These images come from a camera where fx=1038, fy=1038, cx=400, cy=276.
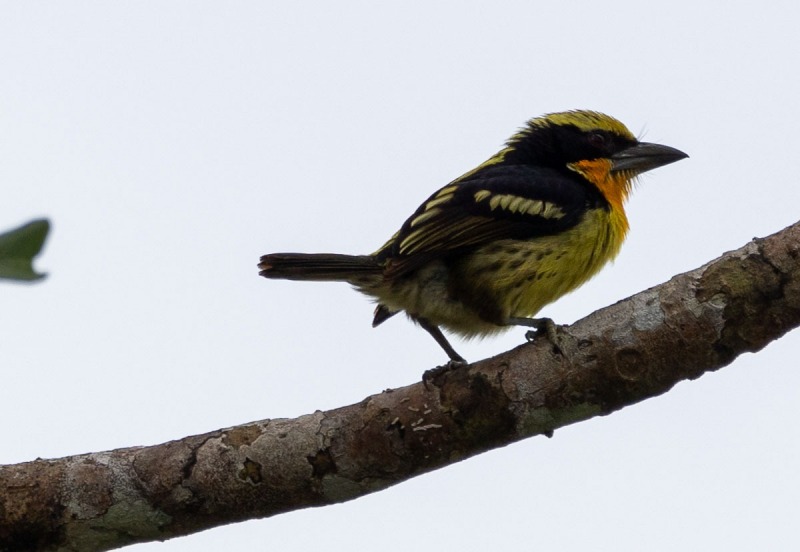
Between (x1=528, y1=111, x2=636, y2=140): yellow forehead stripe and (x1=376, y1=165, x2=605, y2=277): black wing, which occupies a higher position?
(x1=528, y1=111, x2=636, y2=140): yellow forehead stripe

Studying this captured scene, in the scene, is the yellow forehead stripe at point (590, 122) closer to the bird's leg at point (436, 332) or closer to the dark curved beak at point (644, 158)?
the dark curved beak at point (644, 158)

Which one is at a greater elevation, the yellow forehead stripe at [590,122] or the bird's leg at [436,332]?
the yellow forehead stripe at [590,122]

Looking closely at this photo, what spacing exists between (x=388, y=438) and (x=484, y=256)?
151cm

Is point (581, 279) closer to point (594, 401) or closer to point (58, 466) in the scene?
point (594, 401)

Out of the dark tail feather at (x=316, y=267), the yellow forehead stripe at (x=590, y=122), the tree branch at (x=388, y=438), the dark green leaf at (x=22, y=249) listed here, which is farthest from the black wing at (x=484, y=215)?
the dark green leaf at (x=22, y=249)

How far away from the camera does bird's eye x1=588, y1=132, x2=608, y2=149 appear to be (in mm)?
5906

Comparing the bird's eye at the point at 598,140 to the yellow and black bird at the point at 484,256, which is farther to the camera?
the bird's eye at the point at 598,140

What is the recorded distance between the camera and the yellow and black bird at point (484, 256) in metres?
4.93

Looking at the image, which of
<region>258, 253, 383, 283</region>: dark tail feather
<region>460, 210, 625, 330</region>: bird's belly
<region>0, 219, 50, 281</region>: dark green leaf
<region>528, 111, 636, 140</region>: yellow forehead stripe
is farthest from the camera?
<region>528, 111, 636, 140</region>: yellow forehead stripe

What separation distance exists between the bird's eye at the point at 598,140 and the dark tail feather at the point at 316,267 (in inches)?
62.7

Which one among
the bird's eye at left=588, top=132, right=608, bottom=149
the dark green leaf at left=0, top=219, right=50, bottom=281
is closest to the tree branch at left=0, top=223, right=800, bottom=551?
the dark green leaf at left=0, top=219, right=50, bottom=281

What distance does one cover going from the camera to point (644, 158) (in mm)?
5891

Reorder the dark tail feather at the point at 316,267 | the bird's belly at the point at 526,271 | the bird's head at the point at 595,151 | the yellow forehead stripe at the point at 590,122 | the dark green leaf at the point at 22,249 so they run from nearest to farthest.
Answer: the dark green leaf at the point at 22,249 → the bird's belly at the point at 526,271 → the dark tail feather at the point at 316,267 → the bird's head at the point at 595,151 → the yellow forehead stripe at the point at 590,122

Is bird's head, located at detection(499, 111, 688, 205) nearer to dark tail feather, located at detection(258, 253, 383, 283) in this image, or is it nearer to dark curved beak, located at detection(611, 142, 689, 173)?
dark curved beak, located at detection(611, 142, 689, 173)
